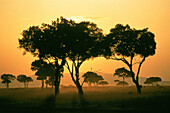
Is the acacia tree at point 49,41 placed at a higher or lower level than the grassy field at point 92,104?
higher

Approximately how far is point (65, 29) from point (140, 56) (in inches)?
828

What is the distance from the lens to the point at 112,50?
→ 7144 cm

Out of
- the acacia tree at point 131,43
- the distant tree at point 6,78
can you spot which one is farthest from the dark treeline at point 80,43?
the distant tree at point 6,78

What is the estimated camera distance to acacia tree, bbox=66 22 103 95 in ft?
208

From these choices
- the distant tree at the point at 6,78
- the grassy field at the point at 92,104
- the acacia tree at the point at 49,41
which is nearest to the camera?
the grassy field at the point at 92,104

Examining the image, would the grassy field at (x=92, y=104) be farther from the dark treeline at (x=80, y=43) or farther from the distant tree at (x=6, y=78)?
the distant tree at (x=6, y=78)

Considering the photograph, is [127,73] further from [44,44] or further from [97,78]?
[44,44]

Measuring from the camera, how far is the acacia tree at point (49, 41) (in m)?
63.2

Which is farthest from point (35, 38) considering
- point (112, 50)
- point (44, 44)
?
point (112, 50)

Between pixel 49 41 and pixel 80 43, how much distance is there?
298 inches

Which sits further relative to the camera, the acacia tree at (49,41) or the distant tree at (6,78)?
the distant tree at (6,78)

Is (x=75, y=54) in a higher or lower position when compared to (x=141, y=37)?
lower

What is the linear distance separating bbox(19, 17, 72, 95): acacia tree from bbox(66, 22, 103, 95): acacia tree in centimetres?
151

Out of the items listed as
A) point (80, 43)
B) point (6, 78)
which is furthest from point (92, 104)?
point (6, 78)
